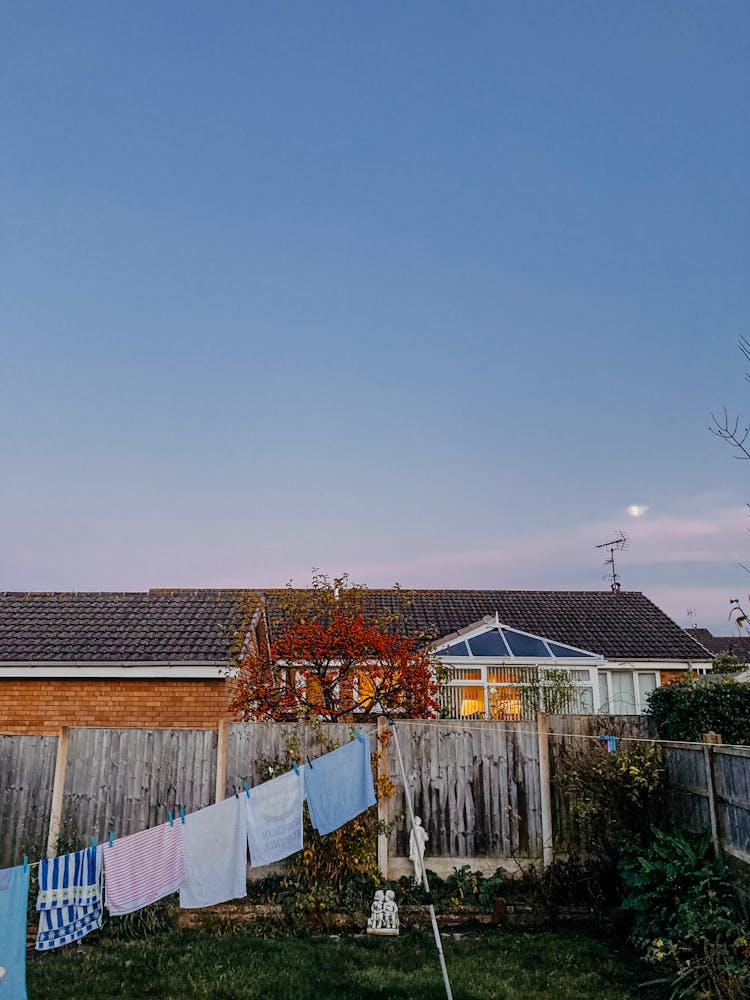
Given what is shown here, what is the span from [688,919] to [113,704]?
9.75 metres

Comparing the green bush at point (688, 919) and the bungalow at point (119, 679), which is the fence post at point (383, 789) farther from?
the bungalow at point (119, 679)

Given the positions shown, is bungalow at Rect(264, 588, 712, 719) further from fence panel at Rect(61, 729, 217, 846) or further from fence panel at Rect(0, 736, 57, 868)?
fence panel at Rect(0, 736, 57, 868)

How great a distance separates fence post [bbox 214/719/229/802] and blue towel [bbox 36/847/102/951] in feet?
A: 8.52

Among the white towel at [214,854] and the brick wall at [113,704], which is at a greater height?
the brick wall at [113,704]

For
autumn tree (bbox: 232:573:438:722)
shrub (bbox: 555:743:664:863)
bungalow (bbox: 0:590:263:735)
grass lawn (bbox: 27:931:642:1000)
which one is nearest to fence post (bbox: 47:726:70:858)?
grass lawn (bbox: 27:931:642:1000)

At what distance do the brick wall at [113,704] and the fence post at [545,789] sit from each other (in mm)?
6039

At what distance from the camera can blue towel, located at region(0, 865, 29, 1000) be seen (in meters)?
4.69

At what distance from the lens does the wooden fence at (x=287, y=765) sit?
845 cm

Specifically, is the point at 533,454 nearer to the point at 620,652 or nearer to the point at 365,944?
the point at 620,652

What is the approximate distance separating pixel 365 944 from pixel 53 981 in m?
2.83

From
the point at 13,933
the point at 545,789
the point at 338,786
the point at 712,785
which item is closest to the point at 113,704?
the point at 338,786

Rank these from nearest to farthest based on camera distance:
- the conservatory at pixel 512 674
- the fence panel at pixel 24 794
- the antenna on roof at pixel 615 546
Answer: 1. the fence panel at pixel 24 794
2. the conservatory at pixel 512 674
3. the antenna on roof at pixel 615 546

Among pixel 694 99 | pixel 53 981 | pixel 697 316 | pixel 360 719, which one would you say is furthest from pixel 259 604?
pixel 694 99

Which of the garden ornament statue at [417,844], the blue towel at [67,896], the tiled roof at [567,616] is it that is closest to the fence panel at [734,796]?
the garden ornament statue at [417,844]
